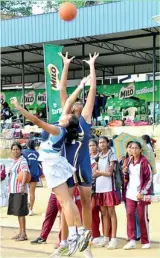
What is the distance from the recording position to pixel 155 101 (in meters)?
29.8

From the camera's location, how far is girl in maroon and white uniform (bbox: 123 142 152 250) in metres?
7.46

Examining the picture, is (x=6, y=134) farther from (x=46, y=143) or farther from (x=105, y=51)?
(x=46, y=143)

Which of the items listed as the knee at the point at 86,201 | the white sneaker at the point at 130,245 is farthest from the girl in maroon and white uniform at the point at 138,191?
the knee at the point at 86,201

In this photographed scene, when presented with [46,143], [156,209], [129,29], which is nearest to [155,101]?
[129,29]

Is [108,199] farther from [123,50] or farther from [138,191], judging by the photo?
[123,50]

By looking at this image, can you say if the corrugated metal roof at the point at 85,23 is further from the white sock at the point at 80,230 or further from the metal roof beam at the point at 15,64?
the white sock at the point at 80,230

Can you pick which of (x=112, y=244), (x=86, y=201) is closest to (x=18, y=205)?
(x=112, y=244)

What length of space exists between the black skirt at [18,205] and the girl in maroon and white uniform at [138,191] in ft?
5.82

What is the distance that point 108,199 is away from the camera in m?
7.62

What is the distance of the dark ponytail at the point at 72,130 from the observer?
589 cm

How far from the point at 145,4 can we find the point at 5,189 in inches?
545

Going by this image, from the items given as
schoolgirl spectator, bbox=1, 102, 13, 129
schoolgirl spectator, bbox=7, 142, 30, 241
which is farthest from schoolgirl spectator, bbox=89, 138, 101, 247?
schoolgirl spectator, bbox=1, 102, 13, 129

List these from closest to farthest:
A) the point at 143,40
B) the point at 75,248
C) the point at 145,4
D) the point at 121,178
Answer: the point at 75,248 → the point at 121,178 → the point at 145,4 → the point at 143,40

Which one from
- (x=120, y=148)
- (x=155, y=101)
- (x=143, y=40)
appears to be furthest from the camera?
(x=155, y=101)
